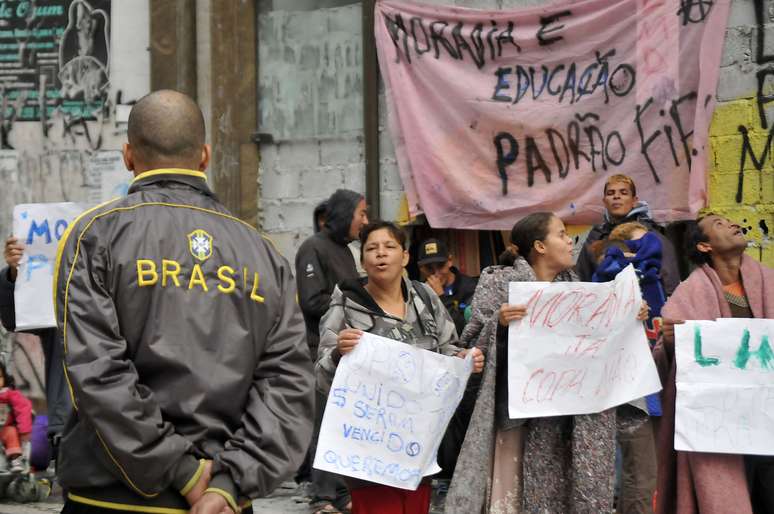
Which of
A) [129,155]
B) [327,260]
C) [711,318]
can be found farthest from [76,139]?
[129,155]

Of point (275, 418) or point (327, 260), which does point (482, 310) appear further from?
point (275, 418)

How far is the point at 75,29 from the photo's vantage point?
1162 centimetres

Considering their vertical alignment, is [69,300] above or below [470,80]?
below

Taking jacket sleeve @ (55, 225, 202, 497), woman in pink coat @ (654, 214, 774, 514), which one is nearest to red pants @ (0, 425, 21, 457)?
woman in pink coat @ (654, 214, 774, 514)

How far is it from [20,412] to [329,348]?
3.65m

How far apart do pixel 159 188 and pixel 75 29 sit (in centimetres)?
864

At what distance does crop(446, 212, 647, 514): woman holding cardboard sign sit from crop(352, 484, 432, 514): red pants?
0.18 metres

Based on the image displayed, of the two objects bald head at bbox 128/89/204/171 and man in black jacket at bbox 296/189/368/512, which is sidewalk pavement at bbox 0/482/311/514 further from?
bald head at bbox 128/89/204/171

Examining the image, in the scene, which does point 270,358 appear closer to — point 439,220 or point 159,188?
point 159,188

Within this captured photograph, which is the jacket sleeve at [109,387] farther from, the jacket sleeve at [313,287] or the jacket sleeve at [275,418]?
the jacket sleeve at [313,287]

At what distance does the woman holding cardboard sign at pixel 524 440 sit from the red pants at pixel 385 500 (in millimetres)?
178

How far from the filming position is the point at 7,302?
7.44m

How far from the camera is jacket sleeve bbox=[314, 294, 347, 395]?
19.1ft

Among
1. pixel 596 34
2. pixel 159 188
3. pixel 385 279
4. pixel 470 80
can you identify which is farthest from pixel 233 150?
pixel 159 188
